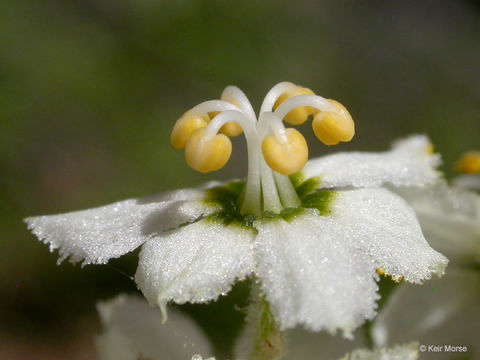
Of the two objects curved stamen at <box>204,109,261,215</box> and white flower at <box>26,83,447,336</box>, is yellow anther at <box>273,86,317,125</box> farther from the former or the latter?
curved stamen at <box>204,109,261,215</box>

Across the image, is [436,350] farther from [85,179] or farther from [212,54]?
[212,54]

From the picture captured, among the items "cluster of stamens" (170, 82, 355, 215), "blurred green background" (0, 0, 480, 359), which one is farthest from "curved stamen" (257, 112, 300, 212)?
"blurred green background" (0, 0, 480, 359)

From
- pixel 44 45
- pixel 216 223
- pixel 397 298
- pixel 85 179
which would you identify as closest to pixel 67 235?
pixel 216 223

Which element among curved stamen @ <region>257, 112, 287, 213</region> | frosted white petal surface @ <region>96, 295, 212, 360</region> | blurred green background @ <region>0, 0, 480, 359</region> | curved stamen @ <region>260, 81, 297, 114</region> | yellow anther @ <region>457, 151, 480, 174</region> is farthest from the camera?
blurred green background @ <region>0, 0, 480, 359</region>

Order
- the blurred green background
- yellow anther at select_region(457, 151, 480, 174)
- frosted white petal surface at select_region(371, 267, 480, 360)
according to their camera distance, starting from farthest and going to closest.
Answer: the blurred green background < yellow anther at select_region(457, 151, 480, 174) < frosted white petal surface at select_region(371, 267, 480, 360)

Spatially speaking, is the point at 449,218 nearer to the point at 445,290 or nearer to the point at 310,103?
the point at 445,290

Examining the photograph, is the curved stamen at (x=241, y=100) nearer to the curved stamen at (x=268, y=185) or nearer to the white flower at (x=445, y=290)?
the curved stamen at (x=268, y=185)
